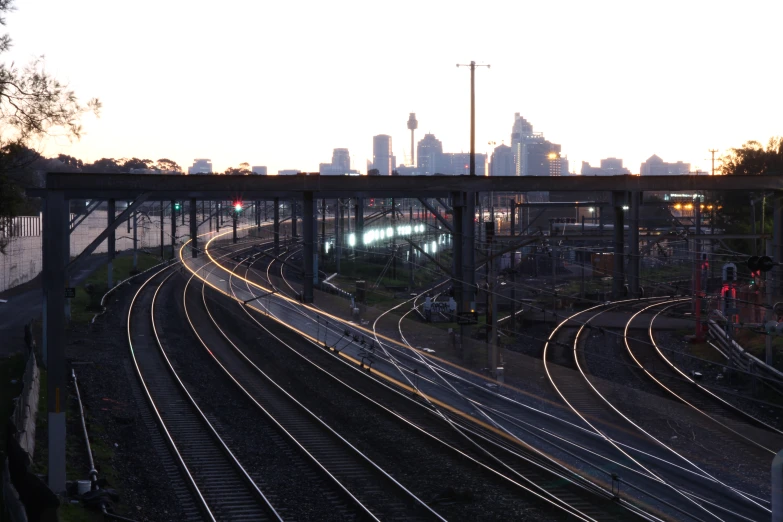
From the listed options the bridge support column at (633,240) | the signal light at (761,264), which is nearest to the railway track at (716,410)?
the bridge support column at (633,240)

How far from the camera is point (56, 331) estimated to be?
1052 centimetres

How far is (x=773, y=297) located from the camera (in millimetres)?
19656

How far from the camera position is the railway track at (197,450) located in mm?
9617

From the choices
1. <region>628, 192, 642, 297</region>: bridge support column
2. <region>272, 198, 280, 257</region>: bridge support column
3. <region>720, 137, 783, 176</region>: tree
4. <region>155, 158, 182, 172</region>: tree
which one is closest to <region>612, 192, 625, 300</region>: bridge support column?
<region>628, 192, 642, 297</region>: bridge support column

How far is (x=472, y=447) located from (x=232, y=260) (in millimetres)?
32483

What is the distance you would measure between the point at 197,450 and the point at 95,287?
22426 millimetres

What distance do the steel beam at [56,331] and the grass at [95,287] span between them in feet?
49.2

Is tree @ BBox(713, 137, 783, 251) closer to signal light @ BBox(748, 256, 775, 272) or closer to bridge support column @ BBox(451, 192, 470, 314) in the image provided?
signal light @ BBox(748, 256, 775, 272)

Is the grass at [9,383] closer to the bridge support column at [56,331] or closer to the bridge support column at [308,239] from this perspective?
the bridge support column at [56,331]

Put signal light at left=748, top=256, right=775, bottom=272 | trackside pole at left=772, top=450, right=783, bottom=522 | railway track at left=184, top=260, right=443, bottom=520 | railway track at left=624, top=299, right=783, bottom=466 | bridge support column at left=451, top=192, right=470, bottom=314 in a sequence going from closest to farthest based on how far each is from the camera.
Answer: trackside pole at left=772, top=450, right=783, bottom=522
railway track at left=184, top=260, right=443, bottom=520
railway track at left=624, top=299, right=783, bottom=466
signal light at left=748, top=256, right=775, bottom=272
bridge support column at left=451, top=192, right=470, bottom=314

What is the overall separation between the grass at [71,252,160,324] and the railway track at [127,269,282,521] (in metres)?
6.89

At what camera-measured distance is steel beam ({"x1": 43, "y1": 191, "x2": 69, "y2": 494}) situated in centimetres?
987

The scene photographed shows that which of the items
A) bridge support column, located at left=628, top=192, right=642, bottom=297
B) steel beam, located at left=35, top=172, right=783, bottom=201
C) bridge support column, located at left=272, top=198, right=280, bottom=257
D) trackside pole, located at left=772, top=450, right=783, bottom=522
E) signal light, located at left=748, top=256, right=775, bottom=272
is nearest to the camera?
trackside pole, located at left=772, top=450, right=783, bottom=522

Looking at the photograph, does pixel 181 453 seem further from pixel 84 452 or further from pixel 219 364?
pixel 219 364
